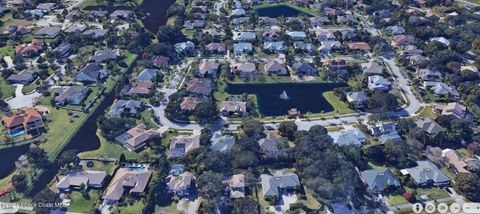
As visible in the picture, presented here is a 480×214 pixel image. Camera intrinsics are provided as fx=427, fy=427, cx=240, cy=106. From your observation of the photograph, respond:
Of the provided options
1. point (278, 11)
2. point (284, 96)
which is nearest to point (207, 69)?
point (284, 96)

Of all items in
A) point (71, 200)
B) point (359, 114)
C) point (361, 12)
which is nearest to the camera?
point (71, 200)

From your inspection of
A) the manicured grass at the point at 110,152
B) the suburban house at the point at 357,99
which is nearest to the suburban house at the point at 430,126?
the suburban house at the point at 357,99

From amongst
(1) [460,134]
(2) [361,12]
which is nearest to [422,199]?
(1) [460,134]

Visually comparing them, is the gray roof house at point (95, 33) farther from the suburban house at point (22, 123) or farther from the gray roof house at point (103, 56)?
the suburban house at point (22, 123)

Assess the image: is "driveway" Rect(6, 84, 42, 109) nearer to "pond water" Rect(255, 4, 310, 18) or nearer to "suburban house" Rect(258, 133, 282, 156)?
"suburban house" Rect(258, 133, 282, 156)

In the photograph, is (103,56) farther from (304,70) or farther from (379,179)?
(379,179)

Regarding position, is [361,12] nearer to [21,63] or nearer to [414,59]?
[414,59]

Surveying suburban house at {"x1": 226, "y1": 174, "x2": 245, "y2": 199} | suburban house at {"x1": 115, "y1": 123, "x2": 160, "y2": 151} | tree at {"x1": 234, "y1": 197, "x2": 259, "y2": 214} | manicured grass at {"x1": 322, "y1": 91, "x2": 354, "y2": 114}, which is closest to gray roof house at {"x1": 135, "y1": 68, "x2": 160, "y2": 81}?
suburban house at {"x1": 115, "y1": 123, "x2": 160, "y2": 151}
